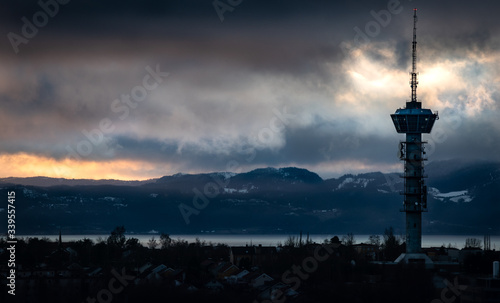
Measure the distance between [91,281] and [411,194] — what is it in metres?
41.7

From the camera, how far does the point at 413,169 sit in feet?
406

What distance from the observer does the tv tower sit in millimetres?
123000

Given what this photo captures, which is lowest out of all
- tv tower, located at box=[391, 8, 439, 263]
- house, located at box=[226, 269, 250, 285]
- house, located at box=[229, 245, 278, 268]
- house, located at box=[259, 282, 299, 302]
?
house, located at box=[259, 282, 299, 302]

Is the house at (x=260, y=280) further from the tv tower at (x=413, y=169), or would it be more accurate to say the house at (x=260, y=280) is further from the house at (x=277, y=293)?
the tv tower at (x=413, y=169)

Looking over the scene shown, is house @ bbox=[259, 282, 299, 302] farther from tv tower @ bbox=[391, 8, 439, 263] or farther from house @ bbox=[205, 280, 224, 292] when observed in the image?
tv tower @ bbox=[391, 8, 439, 263]

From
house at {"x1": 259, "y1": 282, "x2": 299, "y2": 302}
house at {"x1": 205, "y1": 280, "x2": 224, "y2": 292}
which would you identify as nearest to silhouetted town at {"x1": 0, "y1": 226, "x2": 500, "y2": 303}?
house at {"x1": 205, "y1": 280, "x2": 224, "y2": 292}

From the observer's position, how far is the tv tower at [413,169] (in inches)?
4843

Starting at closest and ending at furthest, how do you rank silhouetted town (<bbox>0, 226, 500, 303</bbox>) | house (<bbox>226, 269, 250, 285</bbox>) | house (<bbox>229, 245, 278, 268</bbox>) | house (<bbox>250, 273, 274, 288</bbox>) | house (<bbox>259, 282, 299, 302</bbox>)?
house (<bbox>259, 282, 299, 302</bbox>)
silhouetted town (<bbox>0, 226, 500, 303</bbox>)
house (<bbox>250, 273, 274, 288</bbox>)
house (<bbox>226, 269, 250, 285</bbox>)
house (<bbox>229, 245, 278, 268</bbox>)

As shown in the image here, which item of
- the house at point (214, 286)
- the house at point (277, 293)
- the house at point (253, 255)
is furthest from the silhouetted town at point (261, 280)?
the house at point (253, 255)

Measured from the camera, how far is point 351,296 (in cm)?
10088

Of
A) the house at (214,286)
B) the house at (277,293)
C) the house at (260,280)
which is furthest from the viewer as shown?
the house at (260,280)

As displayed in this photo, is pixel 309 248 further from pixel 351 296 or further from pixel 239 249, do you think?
pixel 351 296

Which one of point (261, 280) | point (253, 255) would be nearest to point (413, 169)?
point (261, 280)

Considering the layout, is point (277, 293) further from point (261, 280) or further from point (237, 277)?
point (237, 277)
